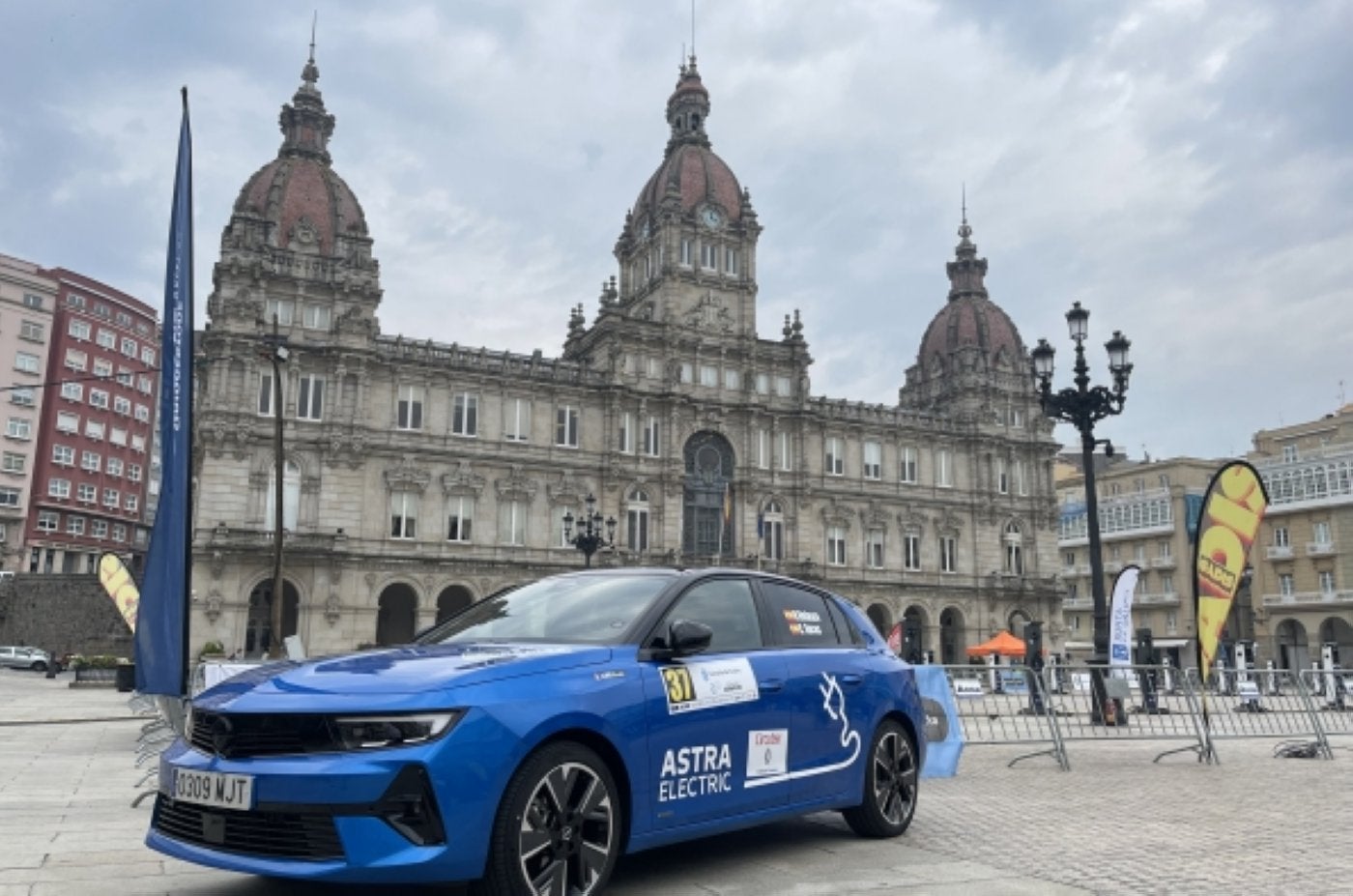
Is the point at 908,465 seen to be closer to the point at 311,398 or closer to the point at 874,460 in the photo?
the point at 874,460

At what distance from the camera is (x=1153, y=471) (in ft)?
231

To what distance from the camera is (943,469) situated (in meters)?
58.7

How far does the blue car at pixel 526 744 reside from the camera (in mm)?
4184

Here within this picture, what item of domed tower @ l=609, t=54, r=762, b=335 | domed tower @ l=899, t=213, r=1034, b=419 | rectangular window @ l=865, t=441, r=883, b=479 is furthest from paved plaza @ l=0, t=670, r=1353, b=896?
domed tower @ l=899, t=213, r=1034, b=419

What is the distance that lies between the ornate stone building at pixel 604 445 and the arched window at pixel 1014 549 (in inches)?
4.9

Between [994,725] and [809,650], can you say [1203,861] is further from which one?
[994,725]

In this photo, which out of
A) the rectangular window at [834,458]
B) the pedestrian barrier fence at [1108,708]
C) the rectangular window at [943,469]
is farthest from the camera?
the rectangular window at [943,469]

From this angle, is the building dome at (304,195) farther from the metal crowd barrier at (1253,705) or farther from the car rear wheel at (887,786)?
the car rear wheel at (887,786)

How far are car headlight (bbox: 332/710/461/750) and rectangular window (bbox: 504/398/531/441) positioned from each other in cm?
4387

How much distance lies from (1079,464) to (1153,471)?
18.7 metres

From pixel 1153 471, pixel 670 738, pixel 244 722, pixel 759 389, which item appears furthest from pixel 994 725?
pixel 1153 471

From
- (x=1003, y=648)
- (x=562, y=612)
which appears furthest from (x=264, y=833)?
(x=1003, y=648)

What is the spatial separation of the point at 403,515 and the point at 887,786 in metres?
40.2

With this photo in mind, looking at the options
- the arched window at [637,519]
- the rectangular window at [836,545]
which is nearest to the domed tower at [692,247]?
the arched window at [637,519]
